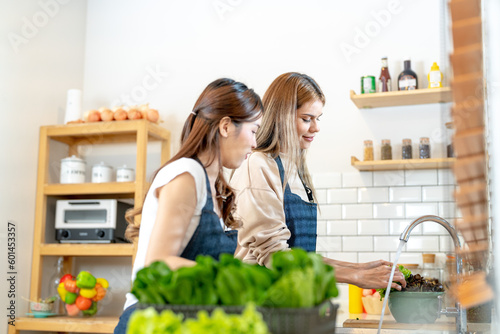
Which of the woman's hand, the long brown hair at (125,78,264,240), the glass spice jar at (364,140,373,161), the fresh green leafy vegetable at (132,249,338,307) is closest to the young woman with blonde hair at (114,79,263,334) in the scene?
the long brown hair at (125,78,264,240)

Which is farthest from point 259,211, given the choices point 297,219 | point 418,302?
point 418,302

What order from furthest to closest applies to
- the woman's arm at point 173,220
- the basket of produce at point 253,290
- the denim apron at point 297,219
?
the denim apron at point 297,219
the woman's arm at point 173,220
the basket of produce at point 253,290

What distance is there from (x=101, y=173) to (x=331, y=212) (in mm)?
1538

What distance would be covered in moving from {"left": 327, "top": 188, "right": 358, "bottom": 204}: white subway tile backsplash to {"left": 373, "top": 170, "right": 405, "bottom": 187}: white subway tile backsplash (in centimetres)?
15

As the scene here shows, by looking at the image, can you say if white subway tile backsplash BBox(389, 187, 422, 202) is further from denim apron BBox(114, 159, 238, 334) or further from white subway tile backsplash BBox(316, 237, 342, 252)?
denim apron BBox(114, 159, 238, 334)

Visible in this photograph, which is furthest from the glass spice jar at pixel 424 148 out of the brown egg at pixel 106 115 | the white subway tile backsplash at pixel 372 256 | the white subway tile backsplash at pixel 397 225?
the brown egg at pixel 106 115

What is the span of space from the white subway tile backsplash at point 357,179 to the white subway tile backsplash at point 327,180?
32 millimetres

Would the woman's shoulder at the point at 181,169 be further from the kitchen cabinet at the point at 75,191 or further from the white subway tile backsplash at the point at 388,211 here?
the white subway tile backsplash at the point at 388,211

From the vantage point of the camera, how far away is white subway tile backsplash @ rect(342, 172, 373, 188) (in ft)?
12.0

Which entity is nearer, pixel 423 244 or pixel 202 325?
pixel 202 325

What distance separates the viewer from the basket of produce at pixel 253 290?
0.77 m

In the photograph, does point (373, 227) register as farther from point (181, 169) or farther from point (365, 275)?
point (181, 169)

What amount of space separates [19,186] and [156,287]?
3.18 metres

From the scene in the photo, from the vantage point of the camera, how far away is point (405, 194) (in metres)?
3.56
